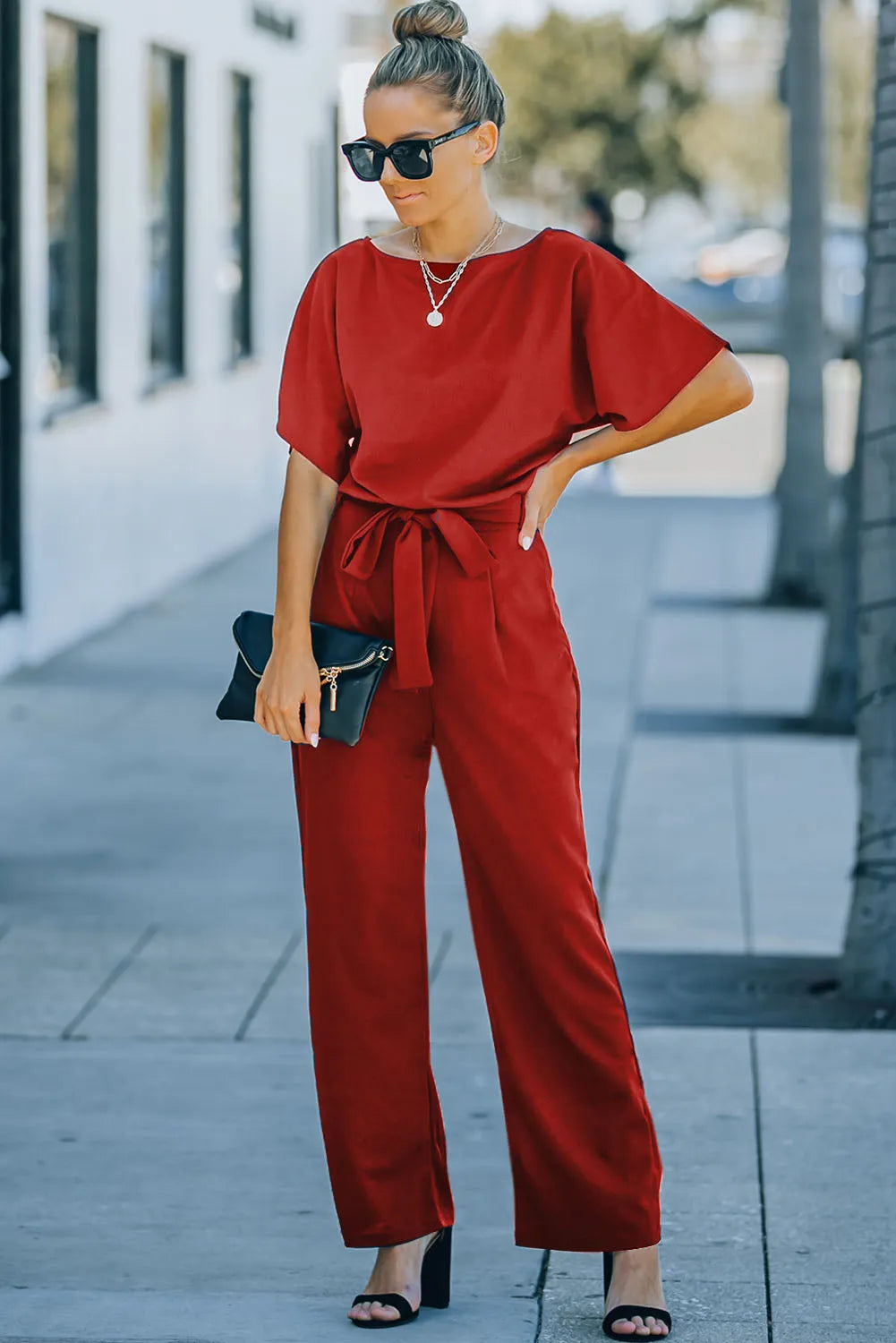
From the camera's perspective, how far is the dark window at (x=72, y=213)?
435 inches

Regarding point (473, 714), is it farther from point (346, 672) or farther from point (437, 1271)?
point (437, 1271)

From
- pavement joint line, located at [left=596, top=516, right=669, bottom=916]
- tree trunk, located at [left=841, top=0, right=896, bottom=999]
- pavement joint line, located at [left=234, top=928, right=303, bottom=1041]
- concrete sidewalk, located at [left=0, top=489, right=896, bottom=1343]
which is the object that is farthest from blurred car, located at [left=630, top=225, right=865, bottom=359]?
pavement joint line, located at [left=234, top=928, right=303, bottom=1041]

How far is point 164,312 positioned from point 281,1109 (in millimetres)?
9406

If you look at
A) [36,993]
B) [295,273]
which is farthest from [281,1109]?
[295,273]

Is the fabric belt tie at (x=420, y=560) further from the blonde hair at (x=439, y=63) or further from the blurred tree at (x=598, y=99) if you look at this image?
the blurred tree at (x=598, y=99)

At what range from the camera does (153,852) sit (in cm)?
702

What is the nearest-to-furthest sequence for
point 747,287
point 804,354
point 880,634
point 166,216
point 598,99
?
point 880,634 < point 804,354 < point 166,216 < point 747,287 < point 598,99

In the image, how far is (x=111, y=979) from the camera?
5.64m

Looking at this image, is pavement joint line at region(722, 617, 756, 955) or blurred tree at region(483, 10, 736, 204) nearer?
pavement joint line at region(722, 617, 756, 955)

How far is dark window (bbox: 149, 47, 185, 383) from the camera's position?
43.2ft

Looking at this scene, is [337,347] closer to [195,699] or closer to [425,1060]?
[425,1060]

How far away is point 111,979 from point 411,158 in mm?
2763

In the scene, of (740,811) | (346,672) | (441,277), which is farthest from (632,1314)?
(740,811)

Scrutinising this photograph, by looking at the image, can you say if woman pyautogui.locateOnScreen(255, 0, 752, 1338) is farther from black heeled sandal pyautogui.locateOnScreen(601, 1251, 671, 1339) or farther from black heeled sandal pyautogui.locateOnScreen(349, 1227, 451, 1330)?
black heeled sandal pyautogui.locateOnScreen(349, 1227, 451, 1330)
